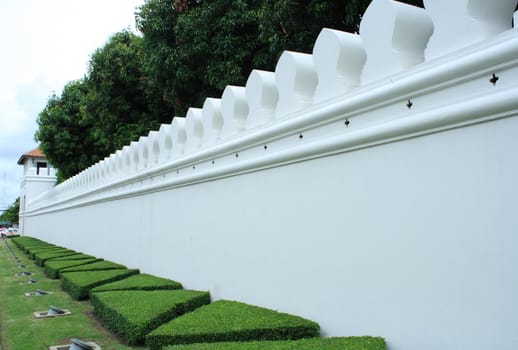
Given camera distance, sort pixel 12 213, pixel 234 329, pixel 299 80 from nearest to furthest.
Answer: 1. pixel 234 329
2. pixel 299 80
3. pixel 12 213

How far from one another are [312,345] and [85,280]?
430 cm

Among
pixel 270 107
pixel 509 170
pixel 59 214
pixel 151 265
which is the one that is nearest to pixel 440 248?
pixel 509 170

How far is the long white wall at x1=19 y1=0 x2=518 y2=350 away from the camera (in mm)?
1918

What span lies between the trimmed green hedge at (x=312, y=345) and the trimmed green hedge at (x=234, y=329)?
218mm

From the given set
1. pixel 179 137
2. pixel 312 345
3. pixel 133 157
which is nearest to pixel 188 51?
pixel 133 157

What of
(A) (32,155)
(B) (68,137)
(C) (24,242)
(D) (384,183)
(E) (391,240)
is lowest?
(C) (24,242)

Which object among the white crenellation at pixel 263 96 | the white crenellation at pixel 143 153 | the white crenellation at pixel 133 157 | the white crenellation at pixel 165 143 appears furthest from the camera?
the white crenellation at pixel 133 157

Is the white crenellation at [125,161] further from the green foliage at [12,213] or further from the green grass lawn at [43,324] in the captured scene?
the green foliage at [12,213]

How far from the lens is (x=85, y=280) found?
5.89 m

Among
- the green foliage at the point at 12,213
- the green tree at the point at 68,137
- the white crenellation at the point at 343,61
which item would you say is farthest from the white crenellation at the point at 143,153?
the green foliage at the point at 12,213

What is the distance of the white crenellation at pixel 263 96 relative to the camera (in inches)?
146

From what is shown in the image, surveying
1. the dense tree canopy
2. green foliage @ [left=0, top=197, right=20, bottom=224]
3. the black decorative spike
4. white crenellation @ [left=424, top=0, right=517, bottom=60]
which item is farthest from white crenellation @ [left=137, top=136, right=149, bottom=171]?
green foliage @ [left=0, top=197, right=20, bottom=224]

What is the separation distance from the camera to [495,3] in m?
2.08

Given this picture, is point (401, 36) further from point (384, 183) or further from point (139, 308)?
point (139, 308)
